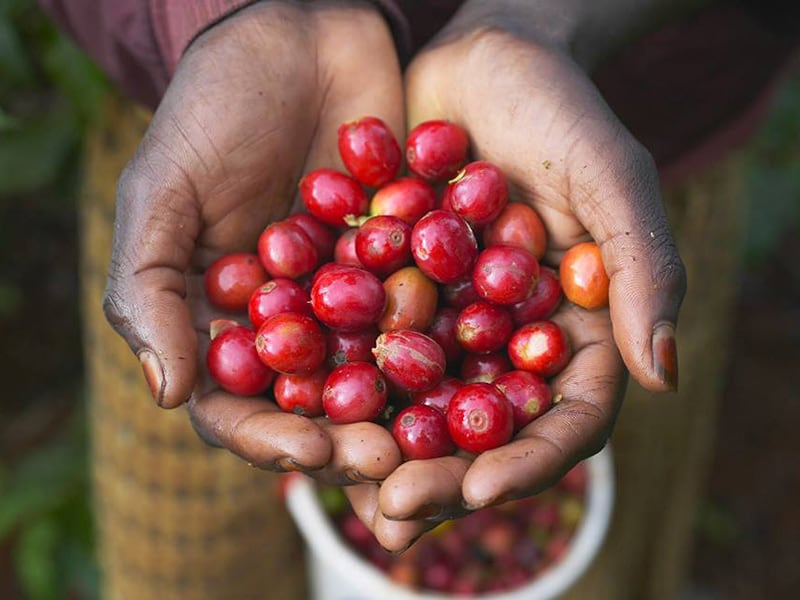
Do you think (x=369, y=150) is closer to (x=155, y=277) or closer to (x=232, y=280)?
(x=232, y=280)

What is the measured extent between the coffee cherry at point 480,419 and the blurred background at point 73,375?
1788 millimetres

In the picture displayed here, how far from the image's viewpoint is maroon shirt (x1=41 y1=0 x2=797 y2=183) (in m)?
2.52

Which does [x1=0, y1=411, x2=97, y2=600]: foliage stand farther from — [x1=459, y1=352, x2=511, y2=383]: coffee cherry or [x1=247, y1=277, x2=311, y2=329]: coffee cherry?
[x1=459, y1=352, x2=511, y2=383]: coffee cherry

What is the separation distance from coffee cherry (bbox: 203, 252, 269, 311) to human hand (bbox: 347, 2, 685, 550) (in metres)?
0.57

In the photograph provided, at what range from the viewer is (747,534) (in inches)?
185

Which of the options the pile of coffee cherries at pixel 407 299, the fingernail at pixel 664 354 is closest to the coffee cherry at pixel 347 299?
the pile of coffee cherries at pixel 407 299

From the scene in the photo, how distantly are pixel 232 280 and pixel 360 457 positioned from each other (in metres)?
0.62

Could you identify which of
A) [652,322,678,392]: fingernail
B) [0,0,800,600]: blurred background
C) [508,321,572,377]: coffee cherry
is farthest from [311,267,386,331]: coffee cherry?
[0,0,800,600]: blurred background

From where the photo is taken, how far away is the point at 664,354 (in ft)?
6.30

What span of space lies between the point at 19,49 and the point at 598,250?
6.49ft

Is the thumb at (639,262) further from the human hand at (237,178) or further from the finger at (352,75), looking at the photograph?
the finger at (352,75)

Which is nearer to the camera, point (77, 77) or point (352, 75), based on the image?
point (352, 75)

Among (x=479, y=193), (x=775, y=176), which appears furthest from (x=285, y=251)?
(x=775, y=176)

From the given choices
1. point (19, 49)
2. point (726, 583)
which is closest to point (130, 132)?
point (19, 49)
